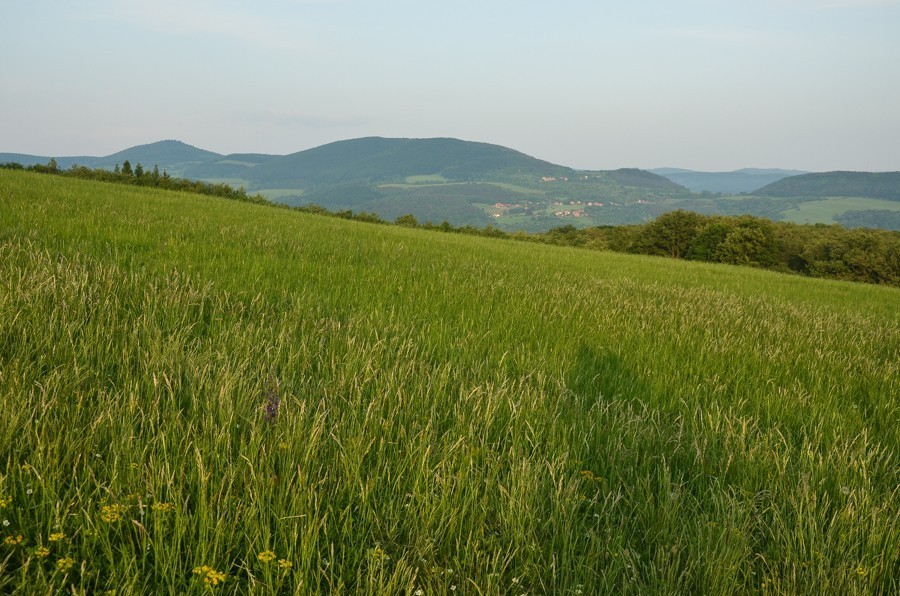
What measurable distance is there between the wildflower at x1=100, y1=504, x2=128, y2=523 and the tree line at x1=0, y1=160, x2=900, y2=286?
47.1m

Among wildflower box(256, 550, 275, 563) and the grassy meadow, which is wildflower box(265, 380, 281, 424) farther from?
wildflower box(256, 550, 275, 563)

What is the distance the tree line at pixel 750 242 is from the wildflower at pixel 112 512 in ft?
154

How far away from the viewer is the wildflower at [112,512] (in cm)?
152

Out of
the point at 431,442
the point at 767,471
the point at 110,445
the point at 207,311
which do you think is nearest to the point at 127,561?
the point at 110,445

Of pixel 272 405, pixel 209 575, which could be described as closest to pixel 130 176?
pixel 272 405

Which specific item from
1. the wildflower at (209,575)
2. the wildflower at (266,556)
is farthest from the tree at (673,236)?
the wildflower at (209,575)

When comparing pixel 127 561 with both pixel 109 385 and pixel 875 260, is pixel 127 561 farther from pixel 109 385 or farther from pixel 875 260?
pixel 875 260

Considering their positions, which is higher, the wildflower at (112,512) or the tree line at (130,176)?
the tree line at (130,176)

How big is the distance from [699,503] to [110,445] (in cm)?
253

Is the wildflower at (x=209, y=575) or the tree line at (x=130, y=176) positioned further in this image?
the tree line at (x=130, y=176)

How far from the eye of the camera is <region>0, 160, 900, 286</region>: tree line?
60031 millimetres

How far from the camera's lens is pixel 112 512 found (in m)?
1.56

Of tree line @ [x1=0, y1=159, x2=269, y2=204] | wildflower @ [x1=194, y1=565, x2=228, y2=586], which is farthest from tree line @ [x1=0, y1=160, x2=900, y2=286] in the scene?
wildflower @ [x1=194, y1=565, x2=228, y2=586]

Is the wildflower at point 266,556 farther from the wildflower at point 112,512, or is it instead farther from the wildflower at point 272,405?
the wildflower at point 272,405
